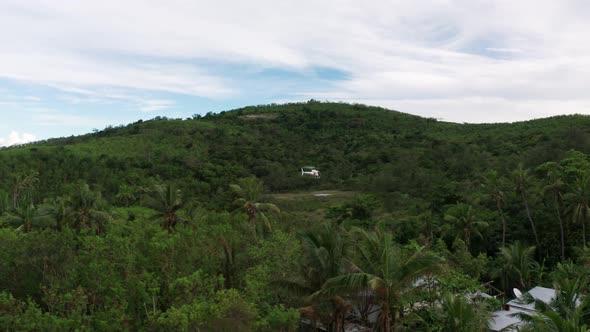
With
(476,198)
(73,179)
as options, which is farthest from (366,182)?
(73,179)

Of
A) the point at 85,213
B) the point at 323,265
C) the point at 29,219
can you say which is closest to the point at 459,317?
the point at 323,265

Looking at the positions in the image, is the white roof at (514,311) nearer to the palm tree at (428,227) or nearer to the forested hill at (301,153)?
the palm tree at (428,227)

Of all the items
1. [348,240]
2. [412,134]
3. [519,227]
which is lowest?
[519,227]

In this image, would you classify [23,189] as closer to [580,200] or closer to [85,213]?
[85,213]

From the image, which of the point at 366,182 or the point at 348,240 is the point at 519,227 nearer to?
the point at 348,240

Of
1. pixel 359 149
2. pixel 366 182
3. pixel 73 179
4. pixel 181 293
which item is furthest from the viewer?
pixel 359 149
